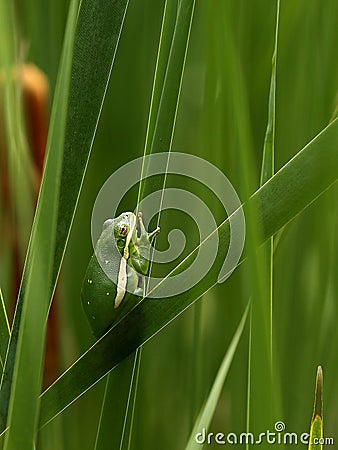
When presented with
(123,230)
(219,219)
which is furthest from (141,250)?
(219,219)

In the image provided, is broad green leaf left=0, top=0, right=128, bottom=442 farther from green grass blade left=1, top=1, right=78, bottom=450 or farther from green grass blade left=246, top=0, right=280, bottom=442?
green grass blade left=246, top=0, right=280, bottom=442

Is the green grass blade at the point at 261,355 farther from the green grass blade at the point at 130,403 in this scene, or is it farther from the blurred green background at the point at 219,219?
the blurred green background at the point at 219,219

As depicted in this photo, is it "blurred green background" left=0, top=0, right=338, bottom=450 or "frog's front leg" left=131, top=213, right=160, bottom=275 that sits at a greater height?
"blurred green background" left=0, top=0, right=338, bottom=450

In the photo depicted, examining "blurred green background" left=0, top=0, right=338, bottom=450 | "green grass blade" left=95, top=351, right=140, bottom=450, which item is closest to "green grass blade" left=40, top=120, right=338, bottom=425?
"green grass blade" left=95, top=351, right=140, bottom=450

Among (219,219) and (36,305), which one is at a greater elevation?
(219,219)

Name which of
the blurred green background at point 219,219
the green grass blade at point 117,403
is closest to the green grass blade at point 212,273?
the green grass blade at point 117,403

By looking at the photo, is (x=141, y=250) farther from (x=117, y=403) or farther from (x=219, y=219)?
(x=219, y=219)
